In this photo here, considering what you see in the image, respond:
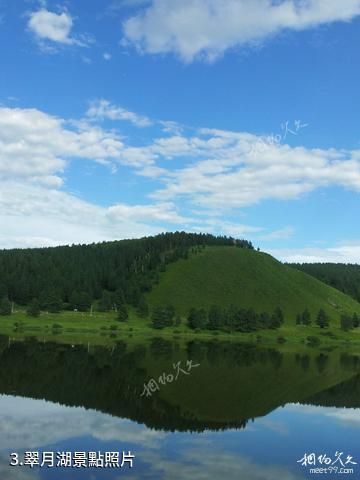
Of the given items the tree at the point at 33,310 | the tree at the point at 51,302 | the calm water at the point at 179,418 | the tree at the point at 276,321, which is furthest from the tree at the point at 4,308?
the tree at the point at 276,321

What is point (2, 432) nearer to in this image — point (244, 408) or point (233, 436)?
point (233, 436)

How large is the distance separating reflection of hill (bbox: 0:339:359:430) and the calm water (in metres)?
0.15

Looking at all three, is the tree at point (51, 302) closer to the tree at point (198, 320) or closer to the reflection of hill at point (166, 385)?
the tree at point (198, 320)

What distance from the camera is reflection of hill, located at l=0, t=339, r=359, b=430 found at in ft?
161

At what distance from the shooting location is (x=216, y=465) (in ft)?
107

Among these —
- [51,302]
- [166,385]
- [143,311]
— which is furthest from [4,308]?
[166,385]

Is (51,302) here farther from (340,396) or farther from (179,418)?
(179,418)

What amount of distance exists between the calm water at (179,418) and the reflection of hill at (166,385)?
0.15 m

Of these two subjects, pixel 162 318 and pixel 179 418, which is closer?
pixel 179 418

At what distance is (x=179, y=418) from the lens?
46000mm

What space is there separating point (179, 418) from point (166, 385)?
1909 cm

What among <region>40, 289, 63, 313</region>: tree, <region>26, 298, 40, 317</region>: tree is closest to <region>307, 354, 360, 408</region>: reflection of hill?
<region>26, 298, 40, 317</region>: tree

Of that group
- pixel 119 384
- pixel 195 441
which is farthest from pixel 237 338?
pixel 195 441

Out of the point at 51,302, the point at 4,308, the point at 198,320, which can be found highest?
the point at 51,302
